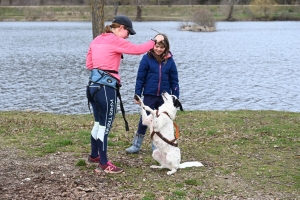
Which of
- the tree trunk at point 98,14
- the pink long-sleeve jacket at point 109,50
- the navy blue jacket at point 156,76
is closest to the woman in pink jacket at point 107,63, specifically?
the pink long-sleeve jacket at point 109,50

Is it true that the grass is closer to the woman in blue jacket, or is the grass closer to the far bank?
the woman in blue jacket


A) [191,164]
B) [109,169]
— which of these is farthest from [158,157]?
[109,169]

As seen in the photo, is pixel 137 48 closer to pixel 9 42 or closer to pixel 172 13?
pixel 9 42

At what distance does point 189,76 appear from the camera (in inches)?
1124

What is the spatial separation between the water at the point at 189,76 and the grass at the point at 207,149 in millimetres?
6032

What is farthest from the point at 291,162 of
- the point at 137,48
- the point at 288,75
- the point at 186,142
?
the point at 288,75

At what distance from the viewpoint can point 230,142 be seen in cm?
1017

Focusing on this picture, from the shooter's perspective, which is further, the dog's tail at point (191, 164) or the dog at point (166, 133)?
the dog's tail at point (191, 164)

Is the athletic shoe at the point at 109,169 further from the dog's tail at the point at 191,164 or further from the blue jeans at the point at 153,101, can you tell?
the blue jeans at the point at 153,101

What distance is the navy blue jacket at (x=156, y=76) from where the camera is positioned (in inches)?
332

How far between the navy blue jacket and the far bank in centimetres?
8917

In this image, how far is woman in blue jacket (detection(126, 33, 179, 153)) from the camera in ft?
27.5

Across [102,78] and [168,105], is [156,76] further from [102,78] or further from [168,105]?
[102,78]

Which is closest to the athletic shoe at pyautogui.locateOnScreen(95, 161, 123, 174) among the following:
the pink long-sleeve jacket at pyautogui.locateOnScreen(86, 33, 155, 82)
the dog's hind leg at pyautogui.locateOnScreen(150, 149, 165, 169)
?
the dog's hind leg at pyautogui.locateOnScreen(150, 149, 165, 169)
